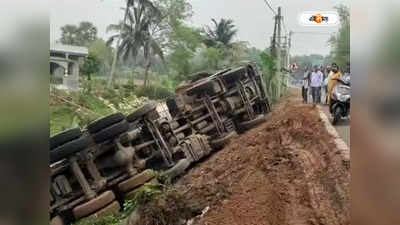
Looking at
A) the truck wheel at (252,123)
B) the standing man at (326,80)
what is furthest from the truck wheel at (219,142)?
the standing man at (326,80)

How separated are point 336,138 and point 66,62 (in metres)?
1.51

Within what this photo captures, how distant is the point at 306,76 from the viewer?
2398mm

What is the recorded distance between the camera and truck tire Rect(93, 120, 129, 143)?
2223 millimetres

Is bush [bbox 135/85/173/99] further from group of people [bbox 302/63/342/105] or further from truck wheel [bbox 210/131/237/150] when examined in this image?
group of people [bbox 302/63/342/105]

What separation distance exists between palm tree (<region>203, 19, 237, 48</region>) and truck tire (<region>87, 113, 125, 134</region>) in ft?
2.10

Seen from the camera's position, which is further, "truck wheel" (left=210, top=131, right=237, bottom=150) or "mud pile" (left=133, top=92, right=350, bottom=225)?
"truck wheel" (left=210, top=131, right=237, bottom=150)

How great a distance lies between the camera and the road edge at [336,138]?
2.18 metres

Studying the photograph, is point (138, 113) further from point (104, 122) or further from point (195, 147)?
point (195, 147)

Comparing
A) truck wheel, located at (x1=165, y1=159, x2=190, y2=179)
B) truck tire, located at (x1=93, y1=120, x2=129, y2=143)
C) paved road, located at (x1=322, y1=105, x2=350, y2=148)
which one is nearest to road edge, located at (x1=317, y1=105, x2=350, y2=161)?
paved road, located at (x1=322, y1=105, x2=350, y2=148)

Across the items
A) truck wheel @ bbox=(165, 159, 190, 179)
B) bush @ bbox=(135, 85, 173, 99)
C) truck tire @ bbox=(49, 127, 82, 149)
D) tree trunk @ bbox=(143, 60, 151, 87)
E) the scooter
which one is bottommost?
truck wheel @ bbox=(165, 159, 190, 179)

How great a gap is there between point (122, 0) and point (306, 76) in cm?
111
